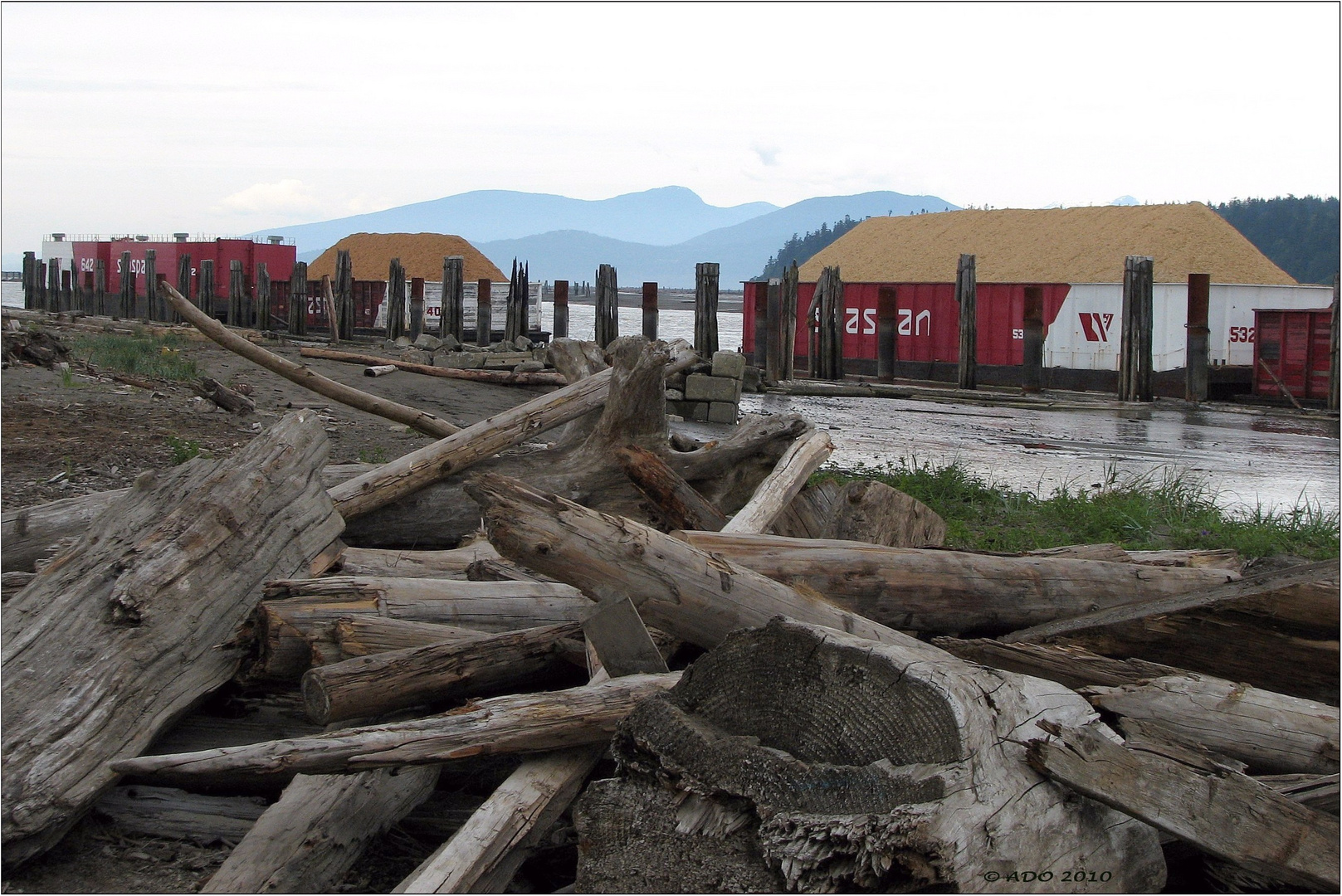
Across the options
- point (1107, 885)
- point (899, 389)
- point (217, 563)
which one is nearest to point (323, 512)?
point (217, 563)

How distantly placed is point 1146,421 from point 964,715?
16.0 meters

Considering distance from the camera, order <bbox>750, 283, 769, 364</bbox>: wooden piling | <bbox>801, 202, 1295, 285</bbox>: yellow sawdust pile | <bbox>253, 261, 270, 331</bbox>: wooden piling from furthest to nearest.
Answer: <bbox>253, 261, 270, 331</bbox>: wooden piling, <bbox>801, 202, 1295, 285</bbox>: yellow sawdust pile, <bbox>750, 283, 769, 364</bbox>: wooden piling

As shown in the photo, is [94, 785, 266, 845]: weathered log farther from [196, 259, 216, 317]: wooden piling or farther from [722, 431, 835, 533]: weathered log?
[196, 259, 216, 317]: wooden piling

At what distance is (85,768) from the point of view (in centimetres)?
274

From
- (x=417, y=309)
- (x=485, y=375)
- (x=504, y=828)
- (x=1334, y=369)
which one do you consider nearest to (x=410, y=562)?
(x=504, y=828)

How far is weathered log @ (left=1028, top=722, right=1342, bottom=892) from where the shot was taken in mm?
2115

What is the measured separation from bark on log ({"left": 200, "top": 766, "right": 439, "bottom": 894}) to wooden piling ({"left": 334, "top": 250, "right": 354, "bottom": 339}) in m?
29.9

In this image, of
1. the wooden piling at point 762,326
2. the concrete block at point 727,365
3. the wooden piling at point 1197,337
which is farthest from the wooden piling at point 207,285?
the wooden piling at point 1197,337

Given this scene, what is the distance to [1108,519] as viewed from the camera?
259 inches

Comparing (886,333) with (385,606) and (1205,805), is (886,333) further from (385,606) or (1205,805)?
(1205,805)

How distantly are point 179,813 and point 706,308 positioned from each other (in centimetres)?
1980

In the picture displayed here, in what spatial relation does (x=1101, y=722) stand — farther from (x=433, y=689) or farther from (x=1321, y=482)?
(x=1321, y=482)

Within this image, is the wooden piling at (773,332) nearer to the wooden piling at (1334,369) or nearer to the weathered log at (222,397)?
the wooden piling at (1334,369)

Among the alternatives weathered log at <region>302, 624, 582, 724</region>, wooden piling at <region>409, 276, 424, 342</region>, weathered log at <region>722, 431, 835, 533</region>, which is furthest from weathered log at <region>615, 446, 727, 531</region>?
wooden piling at <region>409, 276, 424, 342</region>
